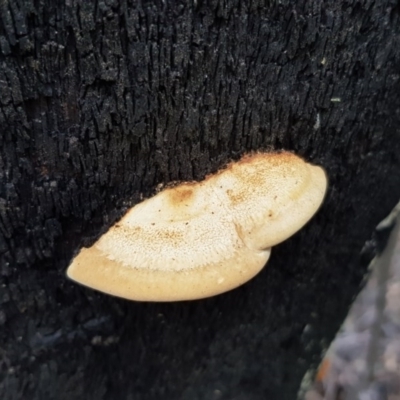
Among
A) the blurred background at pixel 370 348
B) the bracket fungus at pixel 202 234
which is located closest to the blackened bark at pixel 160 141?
the bracket fungus at pixel 202 234

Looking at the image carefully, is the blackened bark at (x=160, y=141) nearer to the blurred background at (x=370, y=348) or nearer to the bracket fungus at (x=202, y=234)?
the bracket fungus at (x=202, y=234)

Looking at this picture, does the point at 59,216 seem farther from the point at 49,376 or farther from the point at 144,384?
the point at 144,384

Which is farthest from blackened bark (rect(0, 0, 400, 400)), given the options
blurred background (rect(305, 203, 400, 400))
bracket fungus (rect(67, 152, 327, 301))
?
blurred background (rect(305, 203, 400, 400))

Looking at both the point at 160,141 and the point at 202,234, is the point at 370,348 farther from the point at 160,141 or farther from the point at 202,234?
the point at 160,141

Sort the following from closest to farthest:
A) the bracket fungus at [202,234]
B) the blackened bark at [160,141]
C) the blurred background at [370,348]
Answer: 1. the blackened bark at [160,141]
2. the bracket fungus at [202,234]
3. the blurred background at [370,348]

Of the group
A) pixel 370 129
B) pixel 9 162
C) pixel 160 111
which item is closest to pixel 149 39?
pixel 160 111

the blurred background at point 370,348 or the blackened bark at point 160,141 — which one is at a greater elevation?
the blackened bark at point 160,141

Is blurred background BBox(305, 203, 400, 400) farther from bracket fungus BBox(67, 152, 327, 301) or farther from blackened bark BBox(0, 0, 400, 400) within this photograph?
bracket fungus BBox(67, 152, 327, 301)
